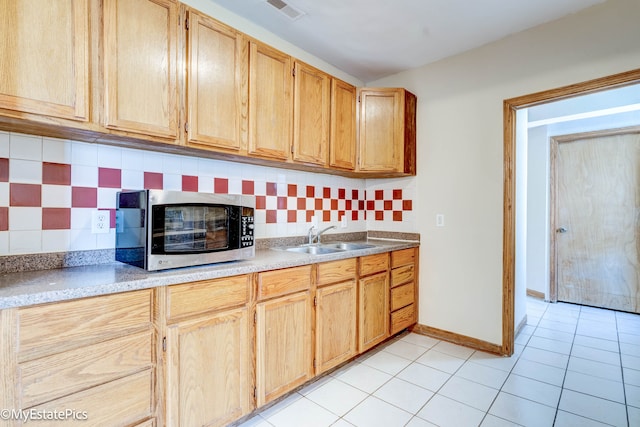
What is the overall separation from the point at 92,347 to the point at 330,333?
1340 millimetres

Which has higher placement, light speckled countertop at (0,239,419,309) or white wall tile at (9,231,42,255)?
white wall tile at (9,231,42,255)

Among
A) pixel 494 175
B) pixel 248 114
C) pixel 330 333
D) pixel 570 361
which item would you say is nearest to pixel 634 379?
pixel 570 361

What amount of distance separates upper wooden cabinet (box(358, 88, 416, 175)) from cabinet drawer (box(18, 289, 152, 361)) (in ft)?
6.54

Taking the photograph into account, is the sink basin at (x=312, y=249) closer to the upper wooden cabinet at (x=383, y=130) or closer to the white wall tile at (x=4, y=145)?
the upper wooden cabinet at (x=383, y=130)

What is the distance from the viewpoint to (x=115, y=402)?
3.89ft

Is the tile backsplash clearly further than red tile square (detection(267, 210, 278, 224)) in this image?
No

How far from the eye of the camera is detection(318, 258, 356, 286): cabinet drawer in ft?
6.50

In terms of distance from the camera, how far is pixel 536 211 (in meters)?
3.95

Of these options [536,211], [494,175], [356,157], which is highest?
[356,157]

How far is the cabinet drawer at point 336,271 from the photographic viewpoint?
6.50ft

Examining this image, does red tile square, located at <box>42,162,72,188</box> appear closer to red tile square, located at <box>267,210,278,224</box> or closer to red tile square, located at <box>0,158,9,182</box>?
red tile square, located at <box>0,158,9,182</box>

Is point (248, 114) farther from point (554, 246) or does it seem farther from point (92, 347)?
point (554, 246)

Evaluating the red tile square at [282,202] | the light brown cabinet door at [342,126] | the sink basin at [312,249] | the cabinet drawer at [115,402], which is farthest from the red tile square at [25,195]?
the light brown cabinet door at [342,126]

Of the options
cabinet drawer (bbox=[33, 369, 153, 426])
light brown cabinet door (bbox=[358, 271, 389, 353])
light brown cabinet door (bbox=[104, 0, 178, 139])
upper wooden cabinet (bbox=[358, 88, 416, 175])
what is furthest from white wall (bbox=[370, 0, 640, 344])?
cabinet drawer (bbox=[33, 369, 153, 426])
